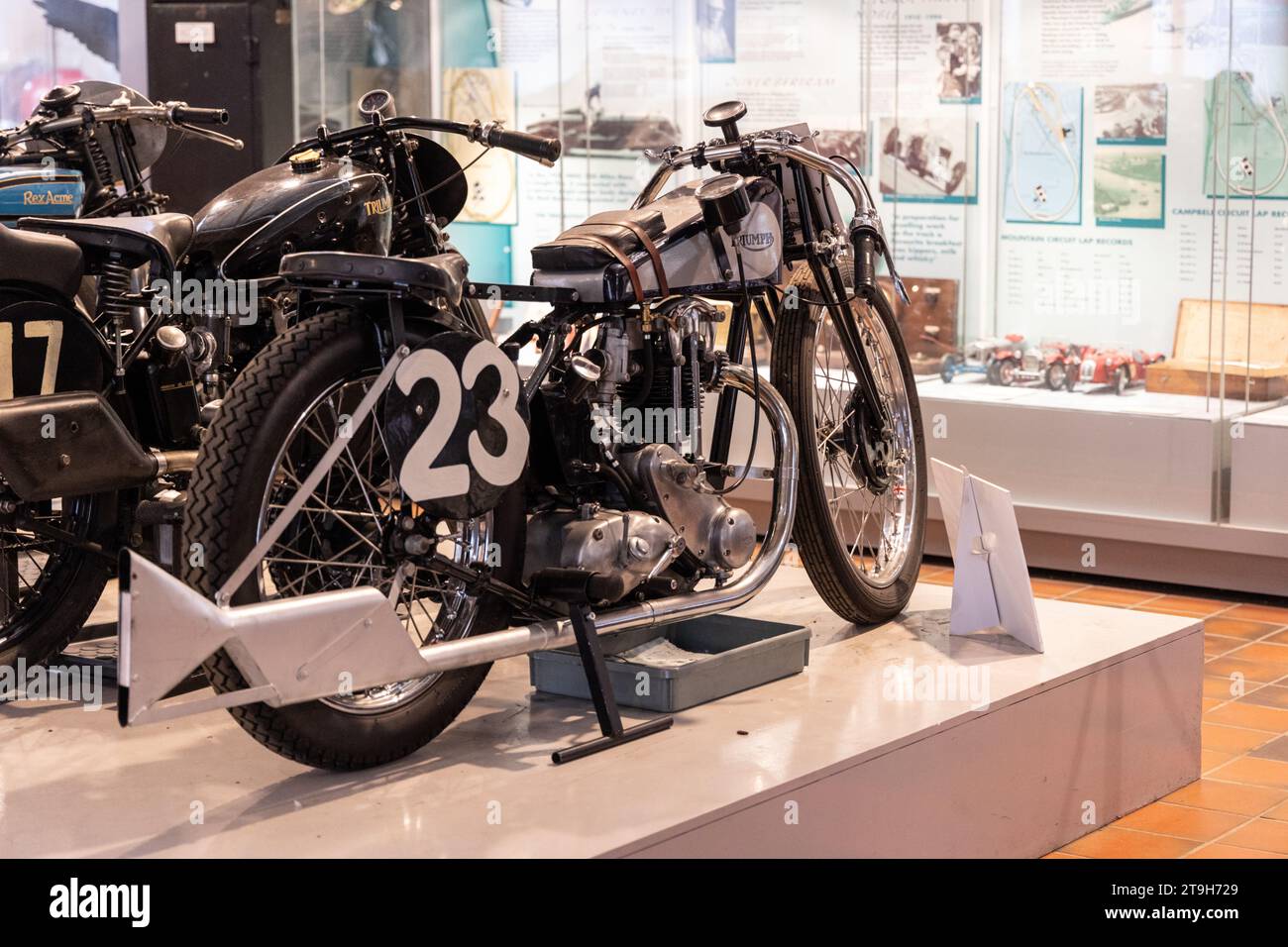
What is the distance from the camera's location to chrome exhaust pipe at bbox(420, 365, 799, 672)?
2.51 m

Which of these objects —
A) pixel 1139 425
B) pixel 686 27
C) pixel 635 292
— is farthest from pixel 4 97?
pixel 635 292

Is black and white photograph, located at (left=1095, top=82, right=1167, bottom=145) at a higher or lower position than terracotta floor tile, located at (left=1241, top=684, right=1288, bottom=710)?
higher

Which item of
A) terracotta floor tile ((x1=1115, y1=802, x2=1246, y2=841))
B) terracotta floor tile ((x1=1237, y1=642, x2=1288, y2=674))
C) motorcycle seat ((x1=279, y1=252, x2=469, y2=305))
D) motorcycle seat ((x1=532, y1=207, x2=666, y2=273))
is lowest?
terracotta floor tile ((x1=1115, y1=802, x2=1246, y2=841))

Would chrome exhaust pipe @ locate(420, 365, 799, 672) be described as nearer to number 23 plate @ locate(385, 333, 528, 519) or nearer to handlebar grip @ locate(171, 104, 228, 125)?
number 23 plate @ locate(385, 333, 528, 519)

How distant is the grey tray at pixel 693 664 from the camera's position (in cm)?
287

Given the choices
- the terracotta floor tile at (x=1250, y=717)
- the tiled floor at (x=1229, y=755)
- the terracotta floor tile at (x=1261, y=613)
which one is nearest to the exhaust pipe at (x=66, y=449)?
the tiled floor at (x=1229, y=755)

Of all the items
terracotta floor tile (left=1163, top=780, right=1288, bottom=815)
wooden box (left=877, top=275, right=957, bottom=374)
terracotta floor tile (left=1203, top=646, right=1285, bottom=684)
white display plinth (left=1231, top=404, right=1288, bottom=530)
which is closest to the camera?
terracotta floor tile (left=1163, top=780, right=1288, bottom=815)

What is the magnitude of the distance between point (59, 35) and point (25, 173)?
14.8 ft

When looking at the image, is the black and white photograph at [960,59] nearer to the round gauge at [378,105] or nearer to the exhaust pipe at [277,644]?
the round gauge at [378,105]

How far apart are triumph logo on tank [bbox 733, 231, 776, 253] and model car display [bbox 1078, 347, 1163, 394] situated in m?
2.45

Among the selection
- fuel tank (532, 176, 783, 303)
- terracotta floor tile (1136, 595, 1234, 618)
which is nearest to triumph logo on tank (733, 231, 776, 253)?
fuel tank (532, 176, 783, 303)

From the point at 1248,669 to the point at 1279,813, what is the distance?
1048 millimetres

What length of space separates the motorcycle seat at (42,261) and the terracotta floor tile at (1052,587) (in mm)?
2987
